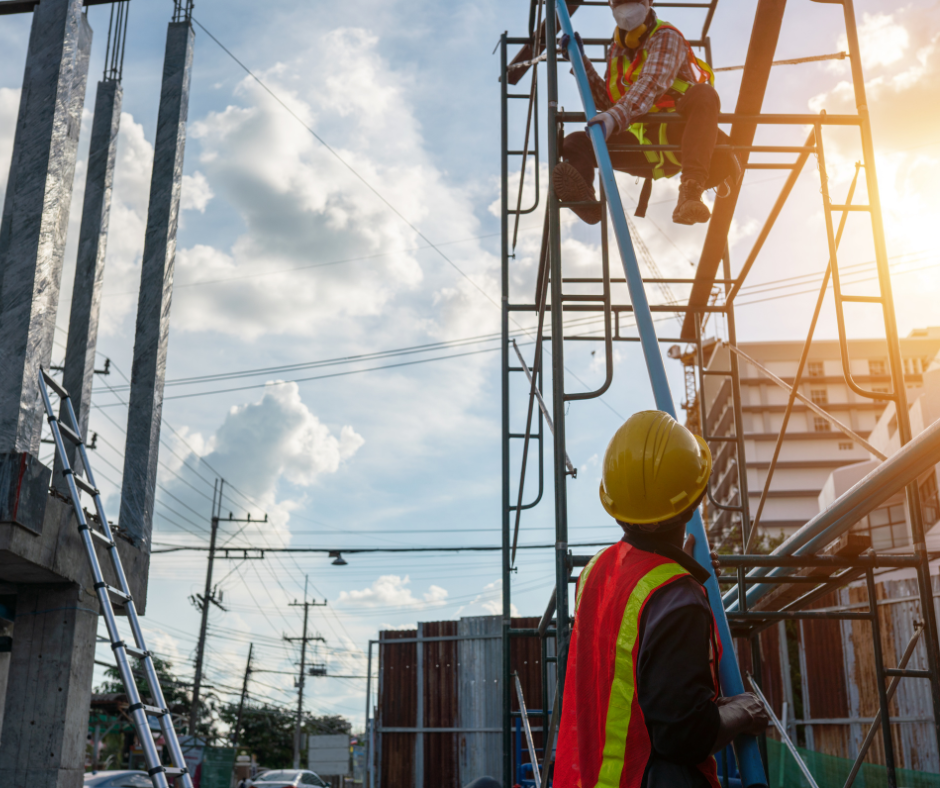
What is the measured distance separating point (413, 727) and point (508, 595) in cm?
887

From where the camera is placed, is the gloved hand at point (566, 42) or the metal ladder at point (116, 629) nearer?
the metal ladder at point (116, 629)

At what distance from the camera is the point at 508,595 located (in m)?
7.33

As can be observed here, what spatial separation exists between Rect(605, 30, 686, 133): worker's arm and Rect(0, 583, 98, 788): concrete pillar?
461 centimetres

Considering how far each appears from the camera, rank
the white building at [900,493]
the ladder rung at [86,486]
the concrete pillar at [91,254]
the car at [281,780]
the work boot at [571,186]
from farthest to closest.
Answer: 1. the white building at [900,493]
2. the car at [281,780]
3. the concrete pillar at [91,254]
4. the ladder rung at [86,486]
5. the work boot at [571,186]

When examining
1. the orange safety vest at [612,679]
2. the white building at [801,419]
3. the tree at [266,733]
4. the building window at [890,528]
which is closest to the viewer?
the orange safety vest at [612,679]

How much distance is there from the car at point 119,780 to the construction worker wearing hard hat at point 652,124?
11.5 m

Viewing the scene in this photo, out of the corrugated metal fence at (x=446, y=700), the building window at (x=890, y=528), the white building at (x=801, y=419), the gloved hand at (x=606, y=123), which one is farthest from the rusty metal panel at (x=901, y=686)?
the white building at (x=801, y=419)

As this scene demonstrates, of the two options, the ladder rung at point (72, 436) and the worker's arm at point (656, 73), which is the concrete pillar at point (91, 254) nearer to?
the ladder rung at point (72, 436)

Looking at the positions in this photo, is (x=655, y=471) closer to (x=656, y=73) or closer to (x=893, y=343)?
(x=893, y=343)

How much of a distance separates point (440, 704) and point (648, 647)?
14080mm

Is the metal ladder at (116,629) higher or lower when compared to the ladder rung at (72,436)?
lower

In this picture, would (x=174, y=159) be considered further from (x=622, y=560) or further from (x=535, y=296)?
(x=622, y=560)

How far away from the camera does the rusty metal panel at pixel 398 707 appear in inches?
584

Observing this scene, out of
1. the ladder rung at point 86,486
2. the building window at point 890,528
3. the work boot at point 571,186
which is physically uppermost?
the building window at point 890,528
